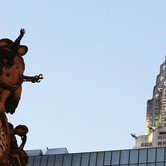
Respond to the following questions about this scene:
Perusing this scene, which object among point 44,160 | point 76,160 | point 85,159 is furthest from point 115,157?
point 44,160

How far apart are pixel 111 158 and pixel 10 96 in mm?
58316

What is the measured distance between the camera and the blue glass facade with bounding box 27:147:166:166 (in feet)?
234

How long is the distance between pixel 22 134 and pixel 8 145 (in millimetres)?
1062

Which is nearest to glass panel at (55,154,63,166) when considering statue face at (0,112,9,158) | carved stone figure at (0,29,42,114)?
carved stone figure at (0,29,42,114)

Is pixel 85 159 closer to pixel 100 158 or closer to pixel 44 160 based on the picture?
pixel 100 158

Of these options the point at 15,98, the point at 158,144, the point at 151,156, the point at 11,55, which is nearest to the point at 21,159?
the point at 15,98

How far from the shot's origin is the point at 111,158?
242 feet

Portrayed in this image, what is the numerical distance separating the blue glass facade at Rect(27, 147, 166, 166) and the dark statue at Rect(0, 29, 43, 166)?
55.4 metres

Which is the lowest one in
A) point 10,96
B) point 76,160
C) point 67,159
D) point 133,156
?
point 10,96

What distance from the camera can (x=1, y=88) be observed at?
15.8 metres

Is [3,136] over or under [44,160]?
under

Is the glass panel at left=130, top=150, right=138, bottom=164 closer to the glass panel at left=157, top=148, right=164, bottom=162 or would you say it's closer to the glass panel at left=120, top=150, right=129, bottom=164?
the glass panel at left=120, top=150, right=129, bottom=164

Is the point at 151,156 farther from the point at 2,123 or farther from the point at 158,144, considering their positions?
the point at 158,144

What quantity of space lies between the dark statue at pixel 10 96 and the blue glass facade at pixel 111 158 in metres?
55.4
